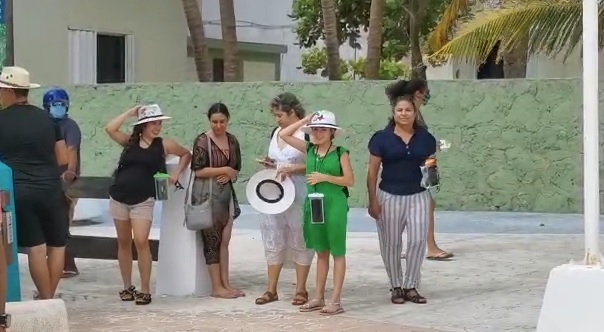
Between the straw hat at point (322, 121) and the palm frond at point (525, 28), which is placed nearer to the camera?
the straw hat at point (322, 121)

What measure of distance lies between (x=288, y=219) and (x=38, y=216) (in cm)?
195

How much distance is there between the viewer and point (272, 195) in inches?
310

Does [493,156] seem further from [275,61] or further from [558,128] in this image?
[275,61]

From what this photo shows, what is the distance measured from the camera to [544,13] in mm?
11711

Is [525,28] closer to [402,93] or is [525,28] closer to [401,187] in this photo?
[402,93]

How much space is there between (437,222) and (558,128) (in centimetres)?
202

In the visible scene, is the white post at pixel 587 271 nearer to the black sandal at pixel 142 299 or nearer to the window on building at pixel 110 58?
the black sandal at pixel 142 299

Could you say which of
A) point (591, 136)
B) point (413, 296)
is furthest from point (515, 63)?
point (591, 136)

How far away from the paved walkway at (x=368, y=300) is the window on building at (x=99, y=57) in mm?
8936

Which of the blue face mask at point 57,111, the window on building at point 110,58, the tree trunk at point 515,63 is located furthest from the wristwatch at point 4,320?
the window on building at point 110,58

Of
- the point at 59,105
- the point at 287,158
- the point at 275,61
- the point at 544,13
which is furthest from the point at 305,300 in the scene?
the point at 275,61

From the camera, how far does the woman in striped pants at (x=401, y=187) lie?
7789 mm

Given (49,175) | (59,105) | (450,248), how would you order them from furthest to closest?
(450,248) → (59,105) → (49,175)

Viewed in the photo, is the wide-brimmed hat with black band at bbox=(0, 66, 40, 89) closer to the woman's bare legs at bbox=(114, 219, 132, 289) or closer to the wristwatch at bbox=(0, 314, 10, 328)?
the woman's bare legs at bbox=(114, 219, 132, 289)
